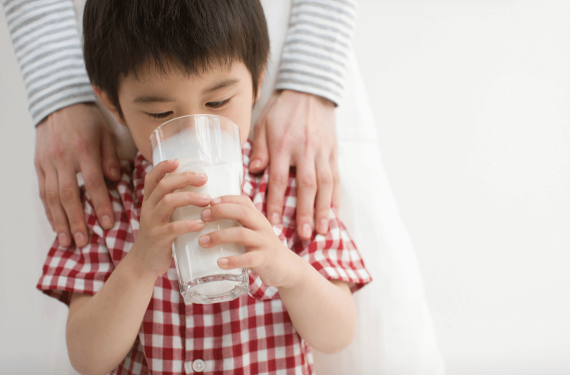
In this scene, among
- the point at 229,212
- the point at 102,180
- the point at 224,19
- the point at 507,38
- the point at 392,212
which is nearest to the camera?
the point at 229,212

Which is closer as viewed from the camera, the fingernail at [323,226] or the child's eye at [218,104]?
the child's eye at [218,104]

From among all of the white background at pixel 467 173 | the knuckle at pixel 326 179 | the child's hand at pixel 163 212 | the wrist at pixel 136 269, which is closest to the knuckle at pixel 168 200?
the child's hand at pixel 163 212

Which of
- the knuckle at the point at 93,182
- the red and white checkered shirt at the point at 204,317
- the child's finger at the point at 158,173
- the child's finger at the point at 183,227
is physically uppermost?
the knuckle at the point at 93,182

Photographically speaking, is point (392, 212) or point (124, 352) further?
point (392, 212)

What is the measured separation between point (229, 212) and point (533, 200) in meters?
1.02

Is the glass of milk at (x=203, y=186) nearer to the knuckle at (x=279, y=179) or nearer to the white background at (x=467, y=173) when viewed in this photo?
the knuckle at (x=279, y=179)

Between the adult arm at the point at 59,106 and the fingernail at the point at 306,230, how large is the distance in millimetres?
360

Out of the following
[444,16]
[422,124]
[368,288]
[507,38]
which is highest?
[444,16]

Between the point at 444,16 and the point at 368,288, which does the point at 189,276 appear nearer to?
the point at 368,288

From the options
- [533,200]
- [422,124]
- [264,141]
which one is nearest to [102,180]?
[264,141]

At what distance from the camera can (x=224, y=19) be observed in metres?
0.62

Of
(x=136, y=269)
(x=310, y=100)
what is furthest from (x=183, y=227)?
(x=310, y=100)

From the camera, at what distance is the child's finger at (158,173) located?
19.0 inches

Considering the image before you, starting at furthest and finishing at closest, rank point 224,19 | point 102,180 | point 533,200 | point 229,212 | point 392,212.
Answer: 1. point 533,200
2. point 392,212
3. point 102,180
4. point 224,19
5. point 229,212
